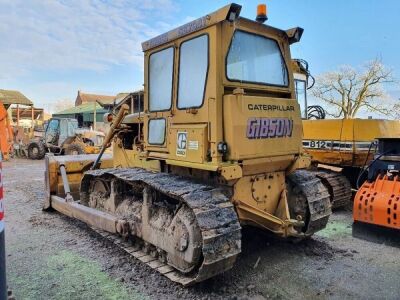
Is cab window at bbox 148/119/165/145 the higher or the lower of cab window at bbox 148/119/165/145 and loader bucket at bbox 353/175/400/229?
the higher

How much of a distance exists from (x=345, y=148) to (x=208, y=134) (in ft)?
13.0

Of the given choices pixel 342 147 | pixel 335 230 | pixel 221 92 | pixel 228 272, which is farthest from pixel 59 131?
pixel 221 92

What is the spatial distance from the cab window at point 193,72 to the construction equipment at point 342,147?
3.60 metres

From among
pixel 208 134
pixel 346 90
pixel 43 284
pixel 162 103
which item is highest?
pixel 346 90

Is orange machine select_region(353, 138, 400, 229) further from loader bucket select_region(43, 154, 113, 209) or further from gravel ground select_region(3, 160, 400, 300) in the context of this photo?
→ loader bucket select_region(43, 154, 113, 209)

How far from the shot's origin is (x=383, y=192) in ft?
15.9

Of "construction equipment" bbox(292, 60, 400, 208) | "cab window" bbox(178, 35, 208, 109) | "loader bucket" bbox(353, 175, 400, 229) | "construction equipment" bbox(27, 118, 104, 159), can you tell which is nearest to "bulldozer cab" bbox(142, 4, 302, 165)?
"cab window" bbox(178, 35, 208, 109)

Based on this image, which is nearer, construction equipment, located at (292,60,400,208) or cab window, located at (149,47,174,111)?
cab window, located at (149,47,174,111)

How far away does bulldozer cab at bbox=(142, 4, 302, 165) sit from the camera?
3701 millimetres

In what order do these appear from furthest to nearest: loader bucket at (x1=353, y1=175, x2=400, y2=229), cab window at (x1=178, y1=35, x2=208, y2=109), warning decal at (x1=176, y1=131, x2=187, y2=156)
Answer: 1. loader bucket at (x1=353, y1=175, x2=400, y2=229)
2. warning decal at (x1=176, y1=131, x2=187, y2=156)
3. cab window at (x1=178, y1=35, x2=208, y2=109)

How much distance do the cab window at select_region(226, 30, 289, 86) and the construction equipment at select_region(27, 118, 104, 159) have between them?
13585mm

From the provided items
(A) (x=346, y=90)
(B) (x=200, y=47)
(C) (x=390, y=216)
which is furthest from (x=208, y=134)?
(A) (x=346, y=90)

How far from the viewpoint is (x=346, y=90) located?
27969 mm

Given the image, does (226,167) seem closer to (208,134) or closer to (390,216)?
(208,134)
